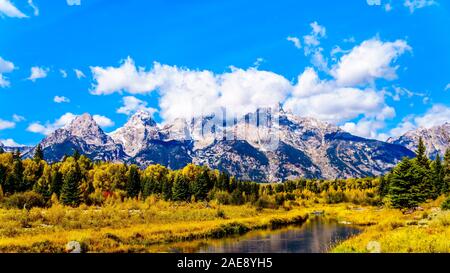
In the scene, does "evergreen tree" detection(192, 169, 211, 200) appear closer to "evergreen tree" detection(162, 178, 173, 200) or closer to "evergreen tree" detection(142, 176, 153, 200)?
"evergreen tree" detection(162, 178, 173, 200)

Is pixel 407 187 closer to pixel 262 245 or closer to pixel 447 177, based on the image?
pixel 447 177

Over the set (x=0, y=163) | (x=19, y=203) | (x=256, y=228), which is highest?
(x=0, y=163)

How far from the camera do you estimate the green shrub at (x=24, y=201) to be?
76688 millimetres

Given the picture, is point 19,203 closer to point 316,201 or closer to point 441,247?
point 441,247

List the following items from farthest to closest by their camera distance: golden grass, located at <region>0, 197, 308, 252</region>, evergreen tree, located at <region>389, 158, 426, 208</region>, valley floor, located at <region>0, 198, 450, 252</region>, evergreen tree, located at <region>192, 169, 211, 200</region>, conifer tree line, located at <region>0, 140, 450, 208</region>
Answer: evergreen tree, located at <region>192, 169, 211, 200</region> < conifer tree line, located at <region>0, 140, 450, 208</region> < evergreen tree, located at <region>389, 158, 426, 208</region> < golden grass, located at <region>0, 197, 308, 252</region> < valley floor, located at <region>0, 198, 450, 252</region>

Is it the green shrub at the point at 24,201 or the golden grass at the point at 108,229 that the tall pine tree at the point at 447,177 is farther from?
the green shrub at the point at 24,201

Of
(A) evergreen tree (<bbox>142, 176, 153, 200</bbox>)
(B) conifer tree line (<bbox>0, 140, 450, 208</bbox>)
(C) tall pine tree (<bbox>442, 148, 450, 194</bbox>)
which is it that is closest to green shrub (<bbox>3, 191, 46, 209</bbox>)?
(B) conifer tree line (<bbox>0, 140, 450, 208</bbox>)

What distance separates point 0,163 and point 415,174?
342ft

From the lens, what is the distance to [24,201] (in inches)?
3152

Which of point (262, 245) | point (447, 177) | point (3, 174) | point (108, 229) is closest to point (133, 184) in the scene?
point (3, 174)

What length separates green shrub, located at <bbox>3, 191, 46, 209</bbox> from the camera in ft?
252

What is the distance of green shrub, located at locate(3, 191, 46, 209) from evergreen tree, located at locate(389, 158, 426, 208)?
218 feet

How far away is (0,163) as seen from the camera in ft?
366
